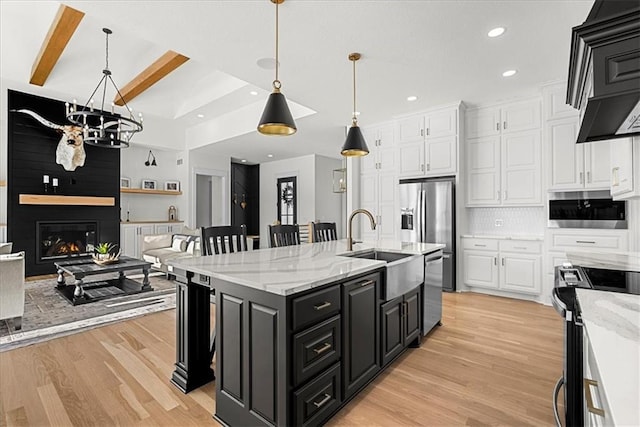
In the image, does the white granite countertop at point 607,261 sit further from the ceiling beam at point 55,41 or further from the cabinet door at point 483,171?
the ceiling beam at point 55,41

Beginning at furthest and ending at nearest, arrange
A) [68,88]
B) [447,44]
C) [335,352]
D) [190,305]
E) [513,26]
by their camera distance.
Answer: [68,88]
[447,44]
[513,26]
[190,305]
[335,352]

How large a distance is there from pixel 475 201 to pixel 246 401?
4.34 metres

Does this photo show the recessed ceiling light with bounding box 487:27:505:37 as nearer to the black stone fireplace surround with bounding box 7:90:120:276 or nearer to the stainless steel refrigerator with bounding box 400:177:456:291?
the stainless steel refrigerator with bounding box 400:177:456:291

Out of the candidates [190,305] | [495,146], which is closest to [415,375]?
[190,305]

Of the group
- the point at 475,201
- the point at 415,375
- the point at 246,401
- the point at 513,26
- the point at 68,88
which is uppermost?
the point at 68,88

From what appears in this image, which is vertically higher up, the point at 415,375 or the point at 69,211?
the point at 69,211

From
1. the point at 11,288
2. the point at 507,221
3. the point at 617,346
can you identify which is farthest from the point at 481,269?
the point at 11,288

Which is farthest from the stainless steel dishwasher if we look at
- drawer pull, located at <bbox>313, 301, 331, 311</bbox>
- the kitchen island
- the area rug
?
the area rug

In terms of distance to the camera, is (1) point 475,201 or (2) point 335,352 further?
(1) point 475,201

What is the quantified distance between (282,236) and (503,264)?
3.14 metres

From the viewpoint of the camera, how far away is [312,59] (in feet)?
11.0

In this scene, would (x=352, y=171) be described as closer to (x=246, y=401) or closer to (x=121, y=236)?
(x=246, y=401)

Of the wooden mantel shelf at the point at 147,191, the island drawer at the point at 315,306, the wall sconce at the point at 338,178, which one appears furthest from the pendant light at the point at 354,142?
the wooden mantel shelf at the point at 147,191

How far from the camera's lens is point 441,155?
4.80 meters
